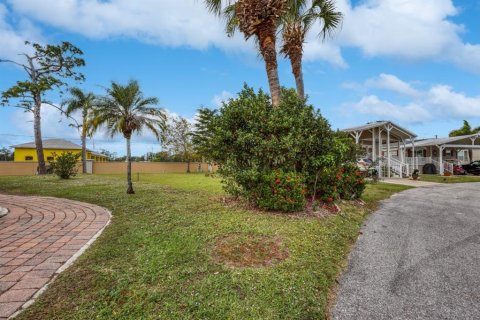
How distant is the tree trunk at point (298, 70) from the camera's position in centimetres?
1168

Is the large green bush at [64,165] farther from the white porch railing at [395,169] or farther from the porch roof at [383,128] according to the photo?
the white porch railing at [395,169]

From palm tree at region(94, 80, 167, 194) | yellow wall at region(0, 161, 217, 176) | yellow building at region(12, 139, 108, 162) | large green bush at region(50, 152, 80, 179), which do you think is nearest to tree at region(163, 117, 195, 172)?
yellow wall at region(0, 161, 217, 176)

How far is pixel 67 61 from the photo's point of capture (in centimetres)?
2444

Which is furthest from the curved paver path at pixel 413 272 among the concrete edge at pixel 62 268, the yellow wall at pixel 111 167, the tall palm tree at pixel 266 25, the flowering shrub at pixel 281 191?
the yellow wall at pixel 111 167

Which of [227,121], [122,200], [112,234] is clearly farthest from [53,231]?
[227,121]

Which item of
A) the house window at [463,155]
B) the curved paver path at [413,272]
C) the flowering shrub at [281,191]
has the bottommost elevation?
the curved paver path at [413,272]

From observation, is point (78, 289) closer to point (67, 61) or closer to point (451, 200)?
point (451, 200)

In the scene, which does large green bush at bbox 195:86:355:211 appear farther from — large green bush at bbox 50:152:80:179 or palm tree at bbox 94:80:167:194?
large green bush at bbox 50:152:80:179

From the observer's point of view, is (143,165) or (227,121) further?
(143,165)

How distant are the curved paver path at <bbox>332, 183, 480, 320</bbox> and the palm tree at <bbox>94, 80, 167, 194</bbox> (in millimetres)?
8451

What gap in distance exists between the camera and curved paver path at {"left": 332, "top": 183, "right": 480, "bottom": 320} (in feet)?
10.3

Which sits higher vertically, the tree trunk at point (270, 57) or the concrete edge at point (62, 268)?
the tree trunk at point (270, 57)

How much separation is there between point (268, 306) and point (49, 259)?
10.9 ft

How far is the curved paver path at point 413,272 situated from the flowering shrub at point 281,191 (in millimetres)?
1650
